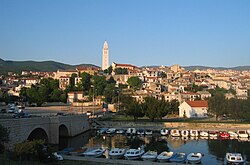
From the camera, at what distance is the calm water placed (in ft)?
122

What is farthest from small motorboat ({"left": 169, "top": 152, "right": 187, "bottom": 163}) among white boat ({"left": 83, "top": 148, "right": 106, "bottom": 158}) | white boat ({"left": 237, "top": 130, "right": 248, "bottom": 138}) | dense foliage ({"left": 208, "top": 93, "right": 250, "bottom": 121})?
dense foliage ({"left": 208, "top": 93, "right": 250, "bottom": 121})

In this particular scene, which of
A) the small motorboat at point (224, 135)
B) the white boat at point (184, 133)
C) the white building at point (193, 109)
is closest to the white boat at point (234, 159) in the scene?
the small motorboat at point (224, 135)

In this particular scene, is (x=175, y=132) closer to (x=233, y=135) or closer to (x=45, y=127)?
(x=233, y=135)

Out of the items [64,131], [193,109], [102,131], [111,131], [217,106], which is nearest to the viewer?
[64,131]

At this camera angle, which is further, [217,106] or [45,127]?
[217,106]

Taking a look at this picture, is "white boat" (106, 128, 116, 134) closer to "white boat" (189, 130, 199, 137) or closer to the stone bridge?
the stone bridge

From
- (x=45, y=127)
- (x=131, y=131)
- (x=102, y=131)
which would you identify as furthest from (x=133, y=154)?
(x=102, y=131)

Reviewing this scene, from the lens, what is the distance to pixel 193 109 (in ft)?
225

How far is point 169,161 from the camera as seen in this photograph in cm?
2967

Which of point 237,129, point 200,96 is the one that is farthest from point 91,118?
point 200,96

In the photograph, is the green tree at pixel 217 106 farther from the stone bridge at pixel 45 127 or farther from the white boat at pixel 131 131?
the stone bridge at pixel 45 127

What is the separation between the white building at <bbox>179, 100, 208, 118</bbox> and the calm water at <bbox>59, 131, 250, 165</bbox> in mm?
19829

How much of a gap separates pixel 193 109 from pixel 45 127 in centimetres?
3774

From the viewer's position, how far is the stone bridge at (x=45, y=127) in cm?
3038
